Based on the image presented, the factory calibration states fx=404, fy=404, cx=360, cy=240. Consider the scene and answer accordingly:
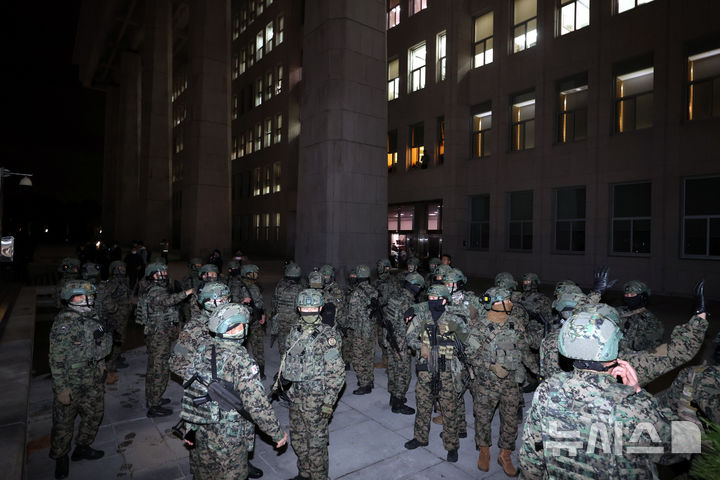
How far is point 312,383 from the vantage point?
13.9 feet

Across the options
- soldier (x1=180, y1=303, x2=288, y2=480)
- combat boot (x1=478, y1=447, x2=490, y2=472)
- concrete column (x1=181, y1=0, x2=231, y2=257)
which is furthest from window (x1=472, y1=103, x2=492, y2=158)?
soldier (x1=180, y1=303, x2=288, y2=480)

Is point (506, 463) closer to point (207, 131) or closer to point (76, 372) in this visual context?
point (76, 372)

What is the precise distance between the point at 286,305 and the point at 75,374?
3610 millimetres

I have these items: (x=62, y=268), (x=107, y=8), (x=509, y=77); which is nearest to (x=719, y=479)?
(x=62, y=268)

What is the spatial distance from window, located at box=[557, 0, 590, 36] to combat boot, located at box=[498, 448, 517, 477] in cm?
2013

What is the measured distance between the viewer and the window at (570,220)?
725 inches

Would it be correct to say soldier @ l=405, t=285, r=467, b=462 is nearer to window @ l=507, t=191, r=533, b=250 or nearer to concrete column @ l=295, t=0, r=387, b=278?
concrete column @ l=295, t=0, r=387, b=278

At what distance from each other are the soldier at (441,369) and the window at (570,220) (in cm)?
1584

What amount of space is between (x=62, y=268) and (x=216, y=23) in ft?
Result: 70.4

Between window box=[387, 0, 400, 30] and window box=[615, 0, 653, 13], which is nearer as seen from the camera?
window box=[615, 0, 653, 13]

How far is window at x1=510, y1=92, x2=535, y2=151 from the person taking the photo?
20641 millimetres

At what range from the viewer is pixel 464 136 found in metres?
23.2

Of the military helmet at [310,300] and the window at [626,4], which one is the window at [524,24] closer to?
the window at [626,4]

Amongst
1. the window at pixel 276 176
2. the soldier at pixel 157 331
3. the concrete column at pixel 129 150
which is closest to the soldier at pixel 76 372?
the soldier at pixel 157 331
